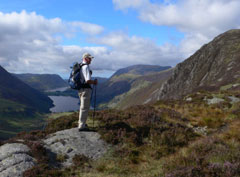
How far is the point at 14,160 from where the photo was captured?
24.4 feet

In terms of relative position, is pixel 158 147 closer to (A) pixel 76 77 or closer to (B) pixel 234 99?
(A) pixel 76 77

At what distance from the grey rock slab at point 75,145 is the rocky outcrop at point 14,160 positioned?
1.16 meters

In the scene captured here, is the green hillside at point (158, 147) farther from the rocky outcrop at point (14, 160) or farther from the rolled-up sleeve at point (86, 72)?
the rolled-up sleeve at point (86, 72)

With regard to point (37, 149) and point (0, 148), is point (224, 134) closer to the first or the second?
point (37, 149)

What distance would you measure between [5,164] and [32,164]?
2.98ft

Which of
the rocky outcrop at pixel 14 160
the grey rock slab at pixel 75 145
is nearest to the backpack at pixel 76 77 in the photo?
the grey rock slab at pixel 75 145

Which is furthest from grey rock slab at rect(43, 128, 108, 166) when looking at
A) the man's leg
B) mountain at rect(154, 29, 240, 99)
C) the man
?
mountain at rect(154, 29, 240, 99)

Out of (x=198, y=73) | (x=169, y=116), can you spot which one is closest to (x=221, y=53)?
(x=198, y=73)

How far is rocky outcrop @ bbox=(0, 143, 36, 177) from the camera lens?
22.6 ft

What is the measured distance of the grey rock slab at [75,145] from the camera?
8984 mm

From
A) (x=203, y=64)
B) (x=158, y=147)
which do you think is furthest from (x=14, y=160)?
(x=203, y=64)

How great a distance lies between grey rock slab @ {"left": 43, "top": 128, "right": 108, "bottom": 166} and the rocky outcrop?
116 centimetres

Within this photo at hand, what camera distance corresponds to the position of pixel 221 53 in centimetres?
9606

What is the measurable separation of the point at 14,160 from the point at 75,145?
2.82 meters
